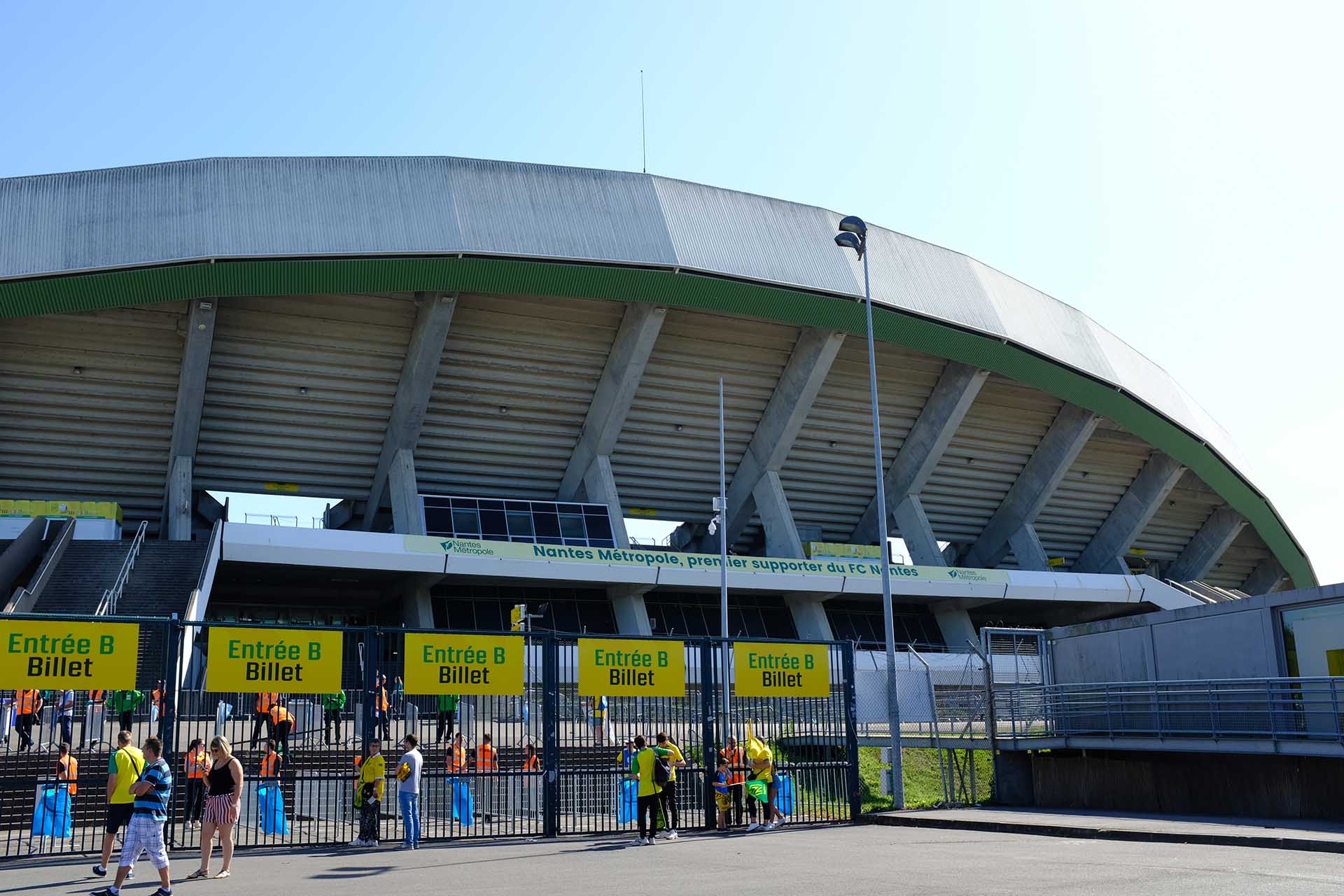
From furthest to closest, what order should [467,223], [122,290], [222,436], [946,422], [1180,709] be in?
[946,422], [222,436], [467,223], [122,290], [1180,709]

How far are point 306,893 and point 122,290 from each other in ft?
84.9

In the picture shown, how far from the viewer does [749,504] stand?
46938mm

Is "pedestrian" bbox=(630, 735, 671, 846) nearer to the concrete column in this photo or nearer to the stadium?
the stadium

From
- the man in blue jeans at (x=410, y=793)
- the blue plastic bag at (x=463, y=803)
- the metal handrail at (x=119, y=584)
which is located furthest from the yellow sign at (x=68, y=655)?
the metal handrail at (x=119, y=584)

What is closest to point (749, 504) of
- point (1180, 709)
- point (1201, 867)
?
point (1180, 709)

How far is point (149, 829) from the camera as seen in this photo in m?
11.2

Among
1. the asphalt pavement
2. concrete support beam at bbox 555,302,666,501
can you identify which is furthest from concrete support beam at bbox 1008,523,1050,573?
the asphalt pavement

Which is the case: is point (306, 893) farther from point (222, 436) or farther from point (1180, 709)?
point (222, 436)

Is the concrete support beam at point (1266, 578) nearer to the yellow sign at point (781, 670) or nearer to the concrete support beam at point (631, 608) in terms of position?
the concrete support beam at point (631, 608)

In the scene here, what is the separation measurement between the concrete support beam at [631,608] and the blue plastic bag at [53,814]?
26.0m

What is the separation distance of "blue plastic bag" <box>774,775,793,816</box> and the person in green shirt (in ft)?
16.9

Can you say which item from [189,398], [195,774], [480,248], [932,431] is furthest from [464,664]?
[932,431]

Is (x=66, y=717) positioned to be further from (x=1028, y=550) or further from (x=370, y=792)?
(x=1028, y=550)

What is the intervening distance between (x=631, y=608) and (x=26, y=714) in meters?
26.8
